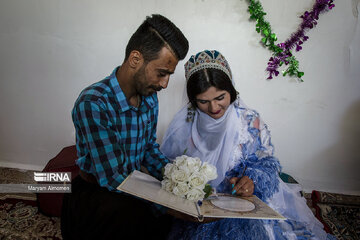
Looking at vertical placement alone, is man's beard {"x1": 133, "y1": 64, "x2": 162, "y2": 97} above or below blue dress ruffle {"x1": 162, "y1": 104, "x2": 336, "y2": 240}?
above

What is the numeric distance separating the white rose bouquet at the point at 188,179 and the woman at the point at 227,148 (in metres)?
0.42

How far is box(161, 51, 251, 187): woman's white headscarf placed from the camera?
1.94 metres

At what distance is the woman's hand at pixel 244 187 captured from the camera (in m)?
1.61

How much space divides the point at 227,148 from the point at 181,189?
830 millimetres

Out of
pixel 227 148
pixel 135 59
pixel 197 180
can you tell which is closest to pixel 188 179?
pixel 197 180

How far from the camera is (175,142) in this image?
6.96 feet

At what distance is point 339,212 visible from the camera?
2717 mm

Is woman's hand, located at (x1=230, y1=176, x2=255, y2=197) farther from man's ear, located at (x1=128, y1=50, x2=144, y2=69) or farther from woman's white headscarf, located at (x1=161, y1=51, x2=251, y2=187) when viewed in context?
man's ear, located at (x1=128, y1=50, x2=144, y2=69)

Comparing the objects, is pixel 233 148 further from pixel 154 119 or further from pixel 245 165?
pixel 154 119

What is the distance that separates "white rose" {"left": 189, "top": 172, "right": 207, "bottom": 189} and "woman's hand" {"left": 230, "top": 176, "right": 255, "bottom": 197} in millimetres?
449

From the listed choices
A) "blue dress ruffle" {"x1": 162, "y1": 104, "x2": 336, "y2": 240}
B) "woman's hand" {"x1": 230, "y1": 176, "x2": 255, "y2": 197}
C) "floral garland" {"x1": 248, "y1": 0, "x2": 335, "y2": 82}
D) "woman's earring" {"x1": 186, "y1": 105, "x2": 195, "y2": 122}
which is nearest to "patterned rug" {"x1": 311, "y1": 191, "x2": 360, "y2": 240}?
"blue dress ruffle" {"x1": 162, "y1": 104, "x2": 336, "y2": 240}

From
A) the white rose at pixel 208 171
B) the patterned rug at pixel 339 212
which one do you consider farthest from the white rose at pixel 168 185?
the patterned rug at pixel 339 212

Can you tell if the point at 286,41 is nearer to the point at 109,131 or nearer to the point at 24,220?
the point at 109,131

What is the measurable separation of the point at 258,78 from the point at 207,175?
6.07ft
